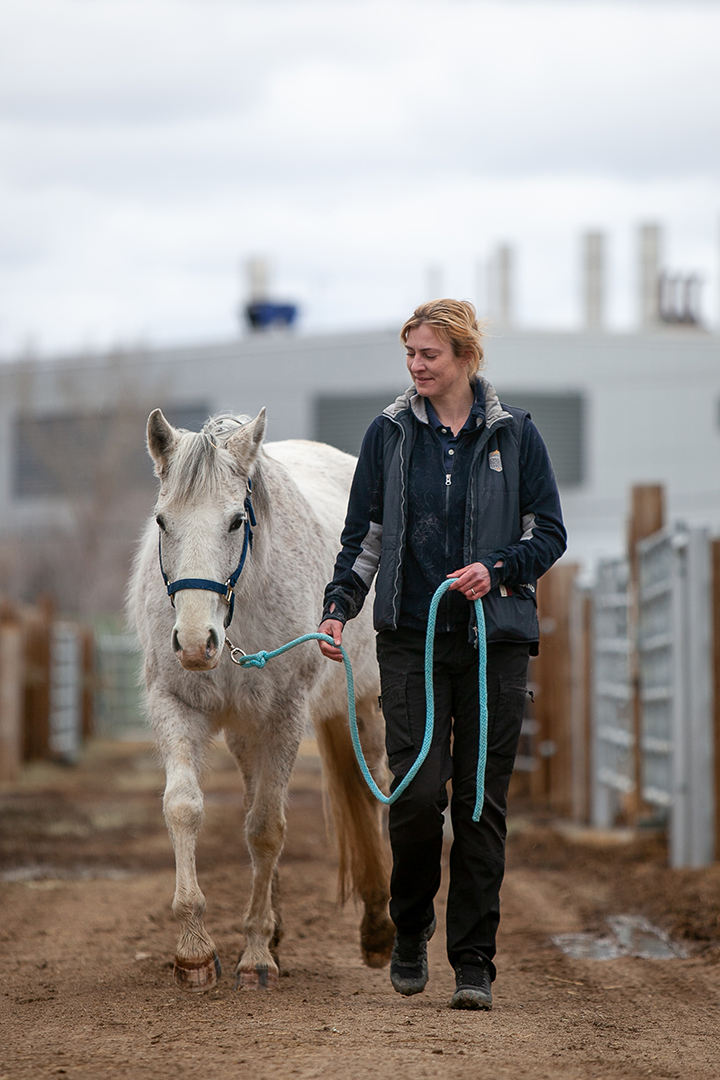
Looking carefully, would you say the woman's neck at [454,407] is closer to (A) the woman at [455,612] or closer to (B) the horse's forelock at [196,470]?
(A) the woman at [455,612]

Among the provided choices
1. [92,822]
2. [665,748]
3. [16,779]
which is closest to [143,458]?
[16,779]

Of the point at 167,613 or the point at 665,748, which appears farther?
the point at 665,748

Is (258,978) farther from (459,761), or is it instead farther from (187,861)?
(459,761)

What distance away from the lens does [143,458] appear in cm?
3747

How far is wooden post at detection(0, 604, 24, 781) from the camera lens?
14172 millimetres

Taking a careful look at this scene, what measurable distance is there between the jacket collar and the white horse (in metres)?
0.50

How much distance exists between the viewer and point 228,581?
4629 mm

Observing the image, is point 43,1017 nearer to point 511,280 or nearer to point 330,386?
point 330,386

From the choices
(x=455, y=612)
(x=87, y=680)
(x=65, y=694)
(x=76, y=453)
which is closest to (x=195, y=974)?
(x=455, y=612)

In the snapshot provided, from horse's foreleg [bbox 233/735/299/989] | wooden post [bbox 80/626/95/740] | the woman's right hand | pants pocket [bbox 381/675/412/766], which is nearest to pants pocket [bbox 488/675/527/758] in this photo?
pants pocket [bbox 381/675/412/766]

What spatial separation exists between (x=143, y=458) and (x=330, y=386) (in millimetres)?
8815

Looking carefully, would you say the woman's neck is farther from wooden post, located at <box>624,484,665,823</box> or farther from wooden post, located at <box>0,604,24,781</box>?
wooden post, located at <box>0,604,24,781</box>

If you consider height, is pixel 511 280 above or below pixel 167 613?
above

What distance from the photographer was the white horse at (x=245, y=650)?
4.59 meters
